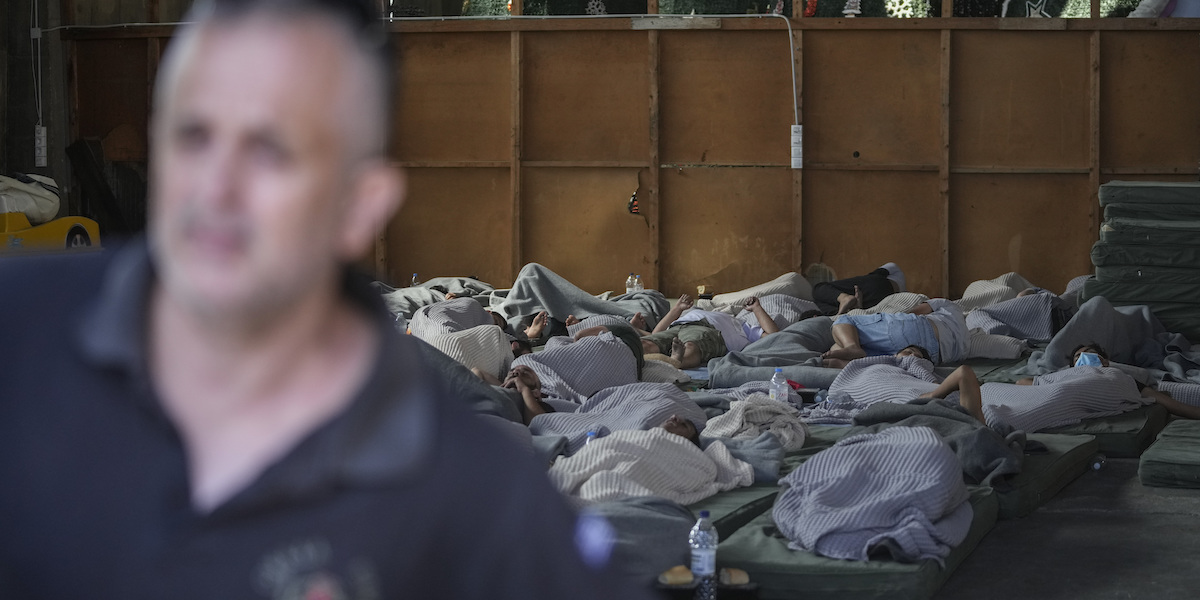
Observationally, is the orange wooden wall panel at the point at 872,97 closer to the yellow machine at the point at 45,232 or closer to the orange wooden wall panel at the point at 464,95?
the orange wooden wall panel at the point at 464,95

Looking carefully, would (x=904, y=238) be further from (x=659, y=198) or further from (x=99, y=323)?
(x=99, y=323)

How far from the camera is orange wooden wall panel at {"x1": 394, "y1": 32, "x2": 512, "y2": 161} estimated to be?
10.0 m

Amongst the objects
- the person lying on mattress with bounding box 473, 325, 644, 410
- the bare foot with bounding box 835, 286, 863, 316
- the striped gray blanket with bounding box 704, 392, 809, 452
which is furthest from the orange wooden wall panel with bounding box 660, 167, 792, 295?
the striped gray blanket with bounding box 704, 392, 809, 452

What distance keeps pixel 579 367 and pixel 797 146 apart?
480 centimetres

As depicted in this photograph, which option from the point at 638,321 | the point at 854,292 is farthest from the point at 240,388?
the point at 854,292

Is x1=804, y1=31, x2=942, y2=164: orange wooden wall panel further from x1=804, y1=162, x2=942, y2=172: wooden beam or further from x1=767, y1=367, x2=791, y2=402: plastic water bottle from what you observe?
x1=767, y1=367, x2=791, y2=402: plastic water bottle

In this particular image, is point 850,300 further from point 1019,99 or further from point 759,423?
point 759,423

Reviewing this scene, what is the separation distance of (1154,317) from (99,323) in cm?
746

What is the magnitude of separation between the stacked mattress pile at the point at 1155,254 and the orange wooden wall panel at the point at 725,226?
2.85 metres

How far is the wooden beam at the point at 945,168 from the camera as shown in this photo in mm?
9570

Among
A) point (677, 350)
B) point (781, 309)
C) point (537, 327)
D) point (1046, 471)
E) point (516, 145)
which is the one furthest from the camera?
point (516, 145)

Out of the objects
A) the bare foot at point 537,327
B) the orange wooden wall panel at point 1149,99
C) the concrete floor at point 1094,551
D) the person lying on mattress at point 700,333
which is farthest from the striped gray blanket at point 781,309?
the orange wooden wall panel at point 1149,99

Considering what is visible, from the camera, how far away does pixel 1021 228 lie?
31.5 ft

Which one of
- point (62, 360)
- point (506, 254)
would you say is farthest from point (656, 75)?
point (62, 360)
